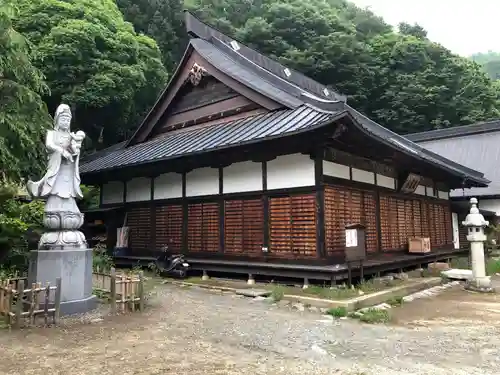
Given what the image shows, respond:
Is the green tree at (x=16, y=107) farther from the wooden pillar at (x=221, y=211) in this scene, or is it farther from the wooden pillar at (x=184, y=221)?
the wooden pillar at (x=221, y=211)

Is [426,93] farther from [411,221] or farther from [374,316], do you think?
[374,316]

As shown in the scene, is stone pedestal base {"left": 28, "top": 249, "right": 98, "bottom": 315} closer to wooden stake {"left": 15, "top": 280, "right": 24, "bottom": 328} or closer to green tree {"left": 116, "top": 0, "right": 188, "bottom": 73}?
wooden stake {"left": 15, "top": 280, "right": 24, "bottom": 328}

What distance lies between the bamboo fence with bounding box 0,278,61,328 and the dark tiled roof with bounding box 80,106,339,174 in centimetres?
506

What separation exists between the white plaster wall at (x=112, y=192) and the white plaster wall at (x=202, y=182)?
350 cm

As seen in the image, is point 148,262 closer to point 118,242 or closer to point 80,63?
point 118,242

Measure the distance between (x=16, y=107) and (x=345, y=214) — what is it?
7.71m

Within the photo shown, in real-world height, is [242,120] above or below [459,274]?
above

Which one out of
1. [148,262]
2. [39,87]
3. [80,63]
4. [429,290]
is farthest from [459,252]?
[80,63]

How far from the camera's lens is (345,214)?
9984mm

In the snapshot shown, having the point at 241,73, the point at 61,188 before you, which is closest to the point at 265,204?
the point at 241,73

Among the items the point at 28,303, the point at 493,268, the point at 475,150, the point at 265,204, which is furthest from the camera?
the point at 475,150

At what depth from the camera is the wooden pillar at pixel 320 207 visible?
362 inches

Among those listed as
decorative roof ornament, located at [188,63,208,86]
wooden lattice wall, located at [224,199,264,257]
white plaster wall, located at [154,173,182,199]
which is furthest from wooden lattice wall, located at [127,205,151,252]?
decorative roof ornament, located at [188,63,208,86]

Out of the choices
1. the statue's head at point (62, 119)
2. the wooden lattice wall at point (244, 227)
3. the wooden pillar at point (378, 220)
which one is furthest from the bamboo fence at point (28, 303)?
the wooden pillar at point (378, 220)
